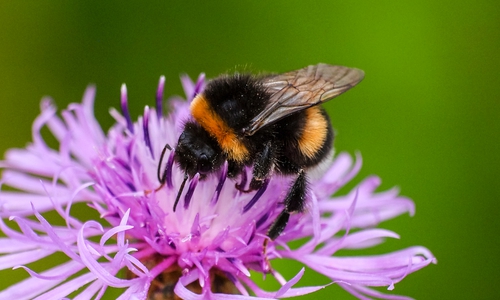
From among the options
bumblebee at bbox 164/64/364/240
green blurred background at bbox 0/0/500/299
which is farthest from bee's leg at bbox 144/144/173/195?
green blurred background at bbox 0/0/500/299

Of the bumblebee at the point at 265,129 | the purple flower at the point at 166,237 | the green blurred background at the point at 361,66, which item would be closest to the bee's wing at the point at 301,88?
the bumblebee at the point at 265,129

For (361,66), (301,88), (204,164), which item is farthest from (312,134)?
(361,66)

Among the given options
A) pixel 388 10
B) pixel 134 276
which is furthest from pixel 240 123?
pixel 388 10

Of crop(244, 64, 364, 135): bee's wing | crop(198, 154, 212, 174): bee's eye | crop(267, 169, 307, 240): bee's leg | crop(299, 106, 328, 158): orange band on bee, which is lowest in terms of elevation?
crop(267, 169, 307, 240): bee's leg

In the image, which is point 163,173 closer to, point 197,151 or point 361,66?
point 197,151

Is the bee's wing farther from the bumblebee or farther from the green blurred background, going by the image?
the green blurred background

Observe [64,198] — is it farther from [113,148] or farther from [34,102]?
[34,102]

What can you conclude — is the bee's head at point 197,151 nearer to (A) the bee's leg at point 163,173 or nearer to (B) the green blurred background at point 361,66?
(A) the bee's leg at point 163,173
